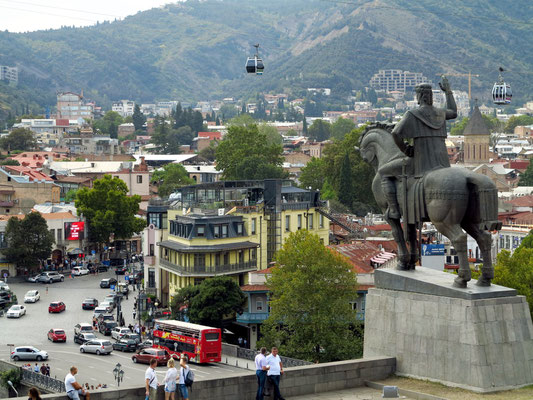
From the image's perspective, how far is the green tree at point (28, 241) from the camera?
87.9 meters

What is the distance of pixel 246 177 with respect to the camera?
123 meters

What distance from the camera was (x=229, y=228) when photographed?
71.8 m

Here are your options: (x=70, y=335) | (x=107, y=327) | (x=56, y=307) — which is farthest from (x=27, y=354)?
(x=56, y=307)

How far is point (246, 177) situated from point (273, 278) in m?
70.0

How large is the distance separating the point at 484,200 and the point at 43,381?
1264 inches

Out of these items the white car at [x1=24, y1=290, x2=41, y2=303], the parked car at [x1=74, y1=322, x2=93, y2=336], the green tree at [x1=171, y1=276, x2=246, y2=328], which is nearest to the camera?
the green tree at [x1=171, y1=276, x2=246, y2=328]

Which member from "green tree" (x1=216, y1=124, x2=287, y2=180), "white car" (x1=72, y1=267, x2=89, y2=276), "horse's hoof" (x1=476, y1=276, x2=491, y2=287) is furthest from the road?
"green tree" (x1=216, y1=124, x2=287, y2=180)

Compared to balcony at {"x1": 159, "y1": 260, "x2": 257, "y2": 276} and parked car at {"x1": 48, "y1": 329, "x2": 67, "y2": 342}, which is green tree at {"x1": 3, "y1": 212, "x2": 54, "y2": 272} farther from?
parked car at {"x1": 48, "y1": 329, "x2": 67, "y2": 342}

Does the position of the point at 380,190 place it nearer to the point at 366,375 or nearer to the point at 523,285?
the point at 366,375

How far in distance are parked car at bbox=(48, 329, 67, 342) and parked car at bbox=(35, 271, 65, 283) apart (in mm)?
23274

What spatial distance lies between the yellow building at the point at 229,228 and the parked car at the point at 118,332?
6600 millimetres

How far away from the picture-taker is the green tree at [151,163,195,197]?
13600 centimetres

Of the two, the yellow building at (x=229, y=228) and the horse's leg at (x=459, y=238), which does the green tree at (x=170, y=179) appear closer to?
the yellow building at (x=229, y=228)

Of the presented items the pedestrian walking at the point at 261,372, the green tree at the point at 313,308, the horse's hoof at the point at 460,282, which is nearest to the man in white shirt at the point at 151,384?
the pedestrian walking at the point at 261,372
